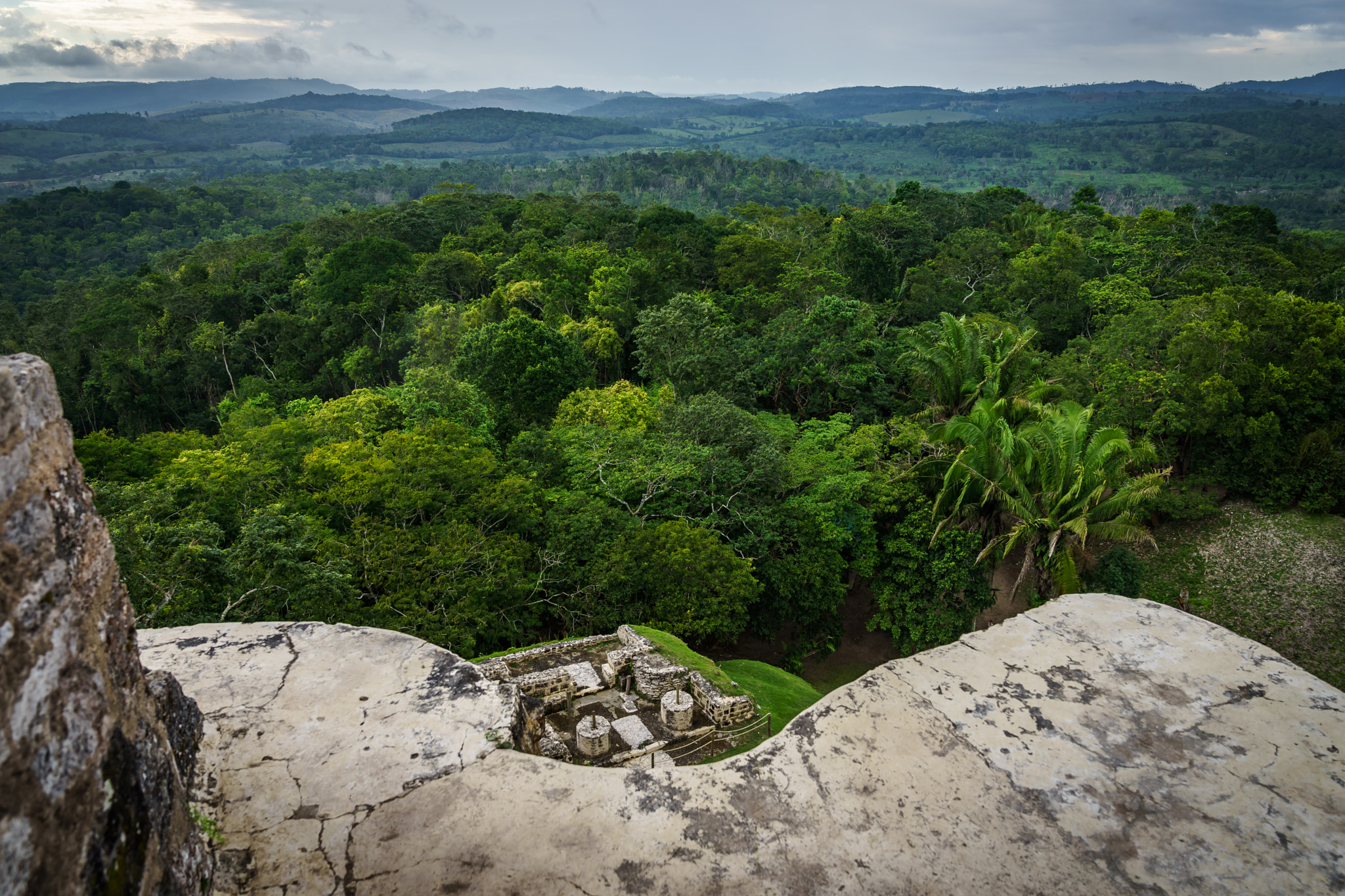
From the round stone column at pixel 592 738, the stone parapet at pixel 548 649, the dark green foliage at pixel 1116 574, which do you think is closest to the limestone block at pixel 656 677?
the stone parapet at pixel 548 649

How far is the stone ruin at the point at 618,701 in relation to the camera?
10.0 metres

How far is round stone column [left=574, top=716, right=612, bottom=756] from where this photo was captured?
32.3ft

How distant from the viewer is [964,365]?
2055 centimetres

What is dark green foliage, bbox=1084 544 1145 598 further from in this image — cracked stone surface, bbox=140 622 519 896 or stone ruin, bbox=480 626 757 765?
cracked stone surface, bbox=140 622 519 896

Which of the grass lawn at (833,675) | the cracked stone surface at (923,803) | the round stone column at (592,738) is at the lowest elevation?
the grass lawn at (833,675)

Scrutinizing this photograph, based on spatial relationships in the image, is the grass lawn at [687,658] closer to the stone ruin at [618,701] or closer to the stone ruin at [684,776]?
the stone ruin at [618,701]

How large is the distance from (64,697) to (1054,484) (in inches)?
627

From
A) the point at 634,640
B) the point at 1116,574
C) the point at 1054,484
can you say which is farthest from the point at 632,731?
the point at 1116,574

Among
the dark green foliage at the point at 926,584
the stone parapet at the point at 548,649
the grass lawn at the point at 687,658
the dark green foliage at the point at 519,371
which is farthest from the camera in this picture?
the dark green foliage at the point at 519,371

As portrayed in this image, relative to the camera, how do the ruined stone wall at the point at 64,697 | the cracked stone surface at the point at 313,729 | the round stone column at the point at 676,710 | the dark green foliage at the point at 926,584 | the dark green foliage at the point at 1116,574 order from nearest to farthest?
the ruined stone wall at the point at 64,697, the cracked stone surface at the point at 313,729, the round stone column at the point at 676,710, the dark green foliage at the point at 926,584, the dark green foliage at the point at 1116,574

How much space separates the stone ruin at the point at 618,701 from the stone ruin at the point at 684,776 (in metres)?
2.74

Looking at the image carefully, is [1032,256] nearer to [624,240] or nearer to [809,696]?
[624,240]

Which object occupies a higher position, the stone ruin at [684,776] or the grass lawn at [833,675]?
the stone ruin at [684,776]

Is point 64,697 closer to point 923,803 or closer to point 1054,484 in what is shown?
point 923,803
